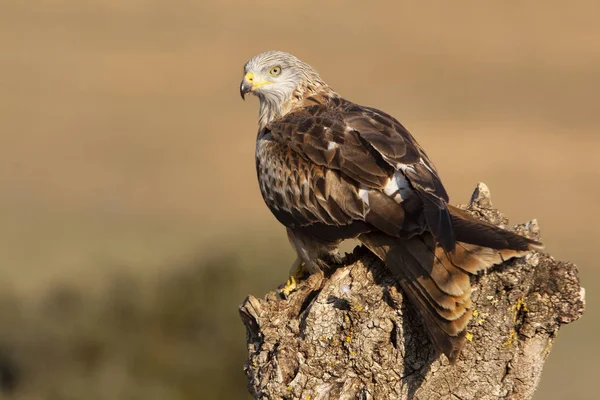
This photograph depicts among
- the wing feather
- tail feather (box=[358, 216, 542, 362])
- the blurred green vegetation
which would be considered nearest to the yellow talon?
the wing feather

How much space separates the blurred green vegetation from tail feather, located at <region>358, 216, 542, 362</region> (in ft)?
22.7

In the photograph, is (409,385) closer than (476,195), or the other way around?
(409,385)

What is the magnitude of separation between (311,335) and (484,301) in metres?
1.22

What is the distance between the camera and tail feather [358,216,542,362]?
6.81 meters

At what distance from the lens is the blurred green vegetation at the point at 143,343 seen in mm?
13867

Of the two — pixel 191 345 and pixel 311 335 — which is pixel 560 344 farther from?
pixel 311 335

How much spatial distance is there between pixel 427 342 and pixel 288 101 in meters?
3.80

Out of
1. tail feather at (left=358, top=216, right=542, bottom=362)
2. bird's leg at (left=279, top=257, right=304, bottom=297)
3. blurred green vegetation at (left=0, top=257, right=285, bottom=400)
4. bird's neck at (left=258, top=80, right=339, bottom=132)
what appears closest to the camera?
tail feather at (left=358, top=216, right=542, bottom=362)

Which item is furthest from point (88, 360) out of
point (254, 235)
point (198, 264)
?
point (254, 235)

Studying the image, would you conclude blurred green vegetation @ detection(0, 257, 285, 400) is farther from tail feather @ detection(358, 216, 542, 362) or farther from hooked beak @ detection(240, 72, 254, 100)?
tail feather @ detection(358, 216, 542, 362)

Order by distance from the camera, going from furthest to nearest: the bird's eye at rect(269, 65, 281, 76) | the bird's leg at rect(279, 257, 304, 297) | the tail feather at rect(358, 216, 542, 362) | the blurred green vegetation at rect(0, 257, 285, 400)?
the blurred green vegetation at rect(0, 257, 285, 400) → the bird's eye at rect(269, 65, 281, 76) → the bird's leg at rect(279, 257, 304, 297) → the tail feather at rect(358, 216, 542, 362)

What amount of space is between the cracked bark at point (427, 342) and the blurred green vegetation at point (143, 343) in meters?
6.65

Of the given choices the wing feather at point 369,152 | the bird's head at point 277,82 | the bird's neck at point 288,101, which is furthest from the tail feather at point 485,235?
the bird's head at point 277,82

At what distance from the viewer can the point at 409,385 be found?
7043mm
